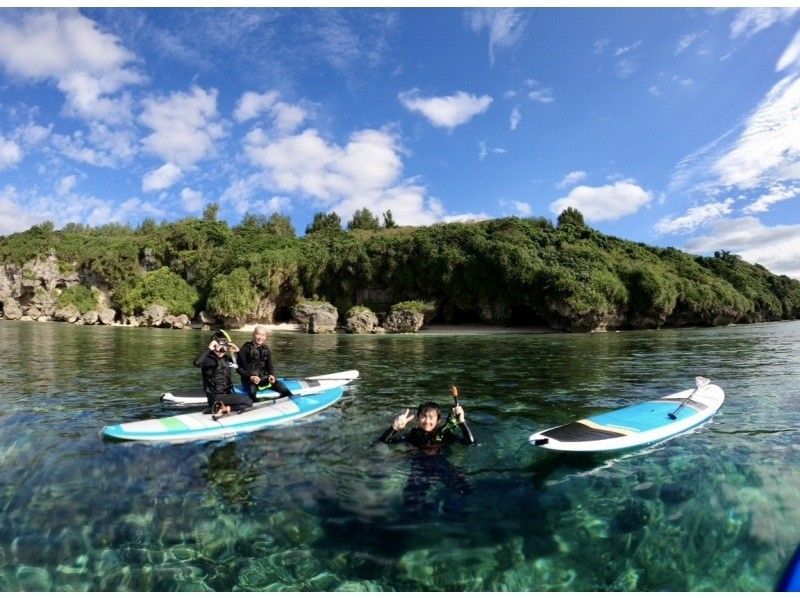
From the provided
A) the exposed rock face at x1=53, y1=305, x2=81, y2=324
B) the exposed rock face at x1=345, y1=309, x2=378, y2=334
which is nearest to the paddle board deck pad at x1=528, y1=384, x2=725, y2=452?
the exposed rock face at x1=345, y1=309, x2=378, y2=334

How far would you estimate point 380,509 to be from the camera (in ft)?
19.0

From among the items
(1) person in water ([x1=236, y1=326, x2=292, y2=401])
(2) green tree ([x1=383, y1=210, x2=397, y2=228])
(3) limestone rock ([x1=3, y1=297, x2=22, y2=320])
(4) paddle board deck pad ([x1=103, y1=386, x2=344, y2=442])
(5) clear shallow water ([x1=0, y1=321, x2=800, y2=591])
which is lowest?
(5) clear shallow water ([x1=0, y1=321, x2=800, y2=591])

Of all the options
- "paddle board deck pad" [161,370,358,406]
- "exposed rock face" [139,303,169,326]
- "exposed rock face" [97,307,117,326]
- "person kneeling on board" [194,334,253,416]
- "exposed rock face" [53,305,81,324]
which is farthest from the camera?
"exposed rock face" [53,305,81,324]

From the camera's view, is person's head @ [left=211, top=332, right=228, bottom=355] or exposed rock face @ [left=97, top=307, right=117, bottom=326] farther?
exposed rock face @ [left=97, top=307, right=117, bottom=326]

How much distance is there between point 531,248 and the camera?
50938 mm

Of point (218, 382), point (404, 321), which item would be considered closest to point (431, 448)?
point (218, 382)

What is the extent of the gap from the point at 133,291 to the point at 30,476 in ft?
187

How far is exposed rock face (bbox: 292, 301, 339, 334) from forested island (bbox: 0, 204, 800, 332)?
0.82ft

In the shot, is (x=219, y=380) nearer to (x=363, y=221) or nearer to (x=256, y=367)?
(x=256, y=367)

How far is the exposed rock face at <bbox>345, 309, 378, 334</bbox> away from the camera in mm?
45844

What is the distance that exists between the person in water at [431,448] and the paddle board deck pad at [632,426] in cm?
119

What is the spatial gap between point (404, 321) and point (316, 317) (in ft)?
28.1

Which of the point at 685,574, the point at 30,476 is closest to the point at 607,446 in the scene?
the point at 685,574

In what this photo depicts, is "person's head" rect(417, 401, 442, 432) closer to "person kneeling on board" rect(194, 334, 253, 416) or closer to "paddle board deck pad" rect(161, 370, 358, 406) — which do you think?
"person kneeling on board" rect(194, 334, 253, 416)
